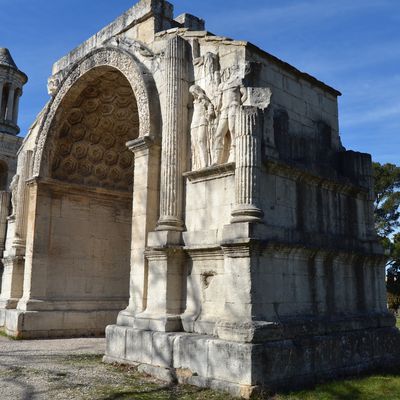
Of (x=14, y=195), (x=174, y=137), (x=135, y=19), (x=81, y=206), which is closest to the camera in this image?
(x=174, y=137)

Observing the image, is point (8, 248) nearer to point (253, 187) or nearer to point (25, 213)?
point (25, 213)

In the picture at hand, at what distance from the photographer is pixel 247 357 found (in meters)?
6.33

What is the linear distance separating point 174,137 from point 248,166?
6.15 ft

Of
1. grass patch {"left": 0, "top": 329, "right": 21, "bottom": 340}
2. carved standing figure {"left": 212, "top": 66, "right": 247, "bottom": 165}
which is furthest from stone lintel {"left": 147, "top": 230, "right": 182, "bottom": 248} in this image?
grass patch {"left": 0, "top": 329, "right": 21, "bottom": 340}

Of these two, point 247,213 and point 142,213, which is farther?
point 142,213

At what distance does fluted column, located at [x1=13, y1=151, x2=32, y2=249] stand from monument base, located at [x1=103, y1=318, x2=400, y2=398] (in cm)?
630

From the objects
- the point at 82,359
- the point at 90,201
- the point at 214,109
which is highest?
the point at 214,109

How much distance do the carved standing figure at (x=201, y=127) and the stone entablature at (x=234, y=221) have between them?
0.02 meters

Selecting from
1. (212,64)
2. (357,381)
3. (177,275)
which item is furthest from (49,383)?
(212,64)

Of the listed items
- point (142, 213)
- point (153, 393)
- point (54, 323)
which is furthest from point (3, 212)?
point (153, 393)

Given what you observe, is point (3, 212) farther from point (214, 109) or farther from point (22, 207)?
point (214, 109)

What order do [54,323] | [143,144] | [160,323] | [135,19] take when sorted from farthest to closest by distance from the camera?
[54,323], [135,19], [143,144], [160,323]

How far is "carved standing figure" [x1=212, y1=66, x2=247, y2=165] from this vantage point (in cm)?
777

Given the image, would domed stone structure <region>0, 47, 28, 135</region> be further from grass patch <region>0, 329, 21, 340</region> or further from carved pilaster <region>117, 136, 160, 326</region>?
carved pilaster <region>117, 136, 160, 326</region>
